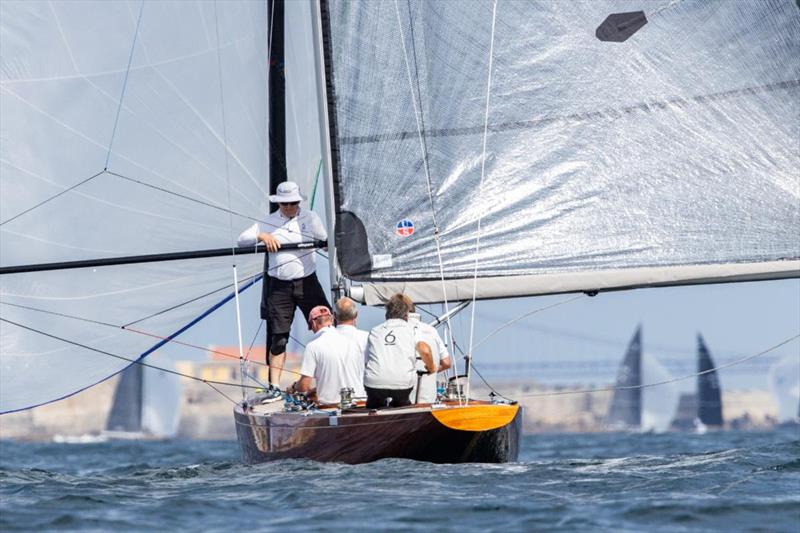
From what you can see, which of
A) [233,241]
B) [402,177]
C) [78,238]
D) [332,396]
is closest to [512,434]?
[332,396]

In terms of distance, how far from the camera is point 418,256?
33.5ft

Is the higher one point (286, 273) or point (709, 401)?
point (709, 401)

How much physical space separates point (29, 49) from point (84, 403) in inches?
2251

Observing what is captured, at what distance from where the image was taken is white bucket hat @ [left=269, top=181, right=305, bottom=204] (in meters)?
10.7

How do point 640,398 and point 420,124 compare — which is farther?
point 640,398

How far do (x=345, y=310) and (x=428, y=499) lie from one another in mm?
2167

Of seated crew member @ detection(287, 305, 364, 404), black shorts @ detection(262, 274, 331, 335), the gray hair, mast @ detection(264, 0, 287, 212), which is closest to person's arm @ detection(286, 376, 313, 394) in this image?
seated crew member @ detection(287, 305, 364, 404)

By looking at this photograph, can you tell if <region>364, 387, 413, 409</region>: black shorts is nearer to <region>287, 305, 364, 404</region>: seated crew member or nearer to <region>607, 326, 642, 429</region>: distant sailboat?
<region>287, 305, 364, 404</region>: seated crew member

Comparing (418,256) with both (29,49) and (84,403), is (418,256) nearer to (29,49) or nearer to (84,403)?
(29,49)

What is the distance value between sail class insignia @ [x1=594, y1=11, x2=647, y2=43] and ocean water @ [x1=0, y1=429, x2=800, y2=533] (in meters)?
2.84

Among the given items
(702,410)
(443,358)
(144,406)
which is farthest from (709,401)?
(443,358)

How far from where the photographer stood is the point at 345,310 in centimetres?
933

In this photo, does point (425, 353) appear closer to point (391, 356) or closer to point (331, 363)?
point (391, 356)

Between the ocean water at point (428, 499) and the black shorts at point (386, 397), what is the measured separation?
14.8 inches
